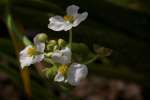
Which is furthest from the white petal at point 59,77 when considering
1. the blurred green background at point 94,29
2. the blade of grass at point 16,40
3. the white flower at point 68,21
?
the blurred green background at point 94,29

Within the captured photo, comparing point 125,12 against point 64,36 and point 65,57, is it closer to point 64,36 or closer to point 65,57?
point 64,36

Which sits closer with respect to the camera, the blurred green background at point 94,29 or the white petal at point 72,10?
the white petal at point 72,10

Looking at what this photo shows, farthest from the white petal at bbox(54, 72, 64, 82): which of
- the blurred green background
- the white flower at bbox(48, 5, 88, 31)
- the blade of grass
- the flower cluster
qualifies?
the blurred green background

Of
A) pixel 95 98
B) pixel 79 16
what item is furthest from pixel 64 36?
pixel 95 98

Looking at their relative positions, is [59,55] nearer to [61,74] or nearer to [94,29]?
[61,74]

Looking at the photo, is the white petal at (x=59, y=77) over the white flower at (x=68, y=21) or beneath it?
beneath

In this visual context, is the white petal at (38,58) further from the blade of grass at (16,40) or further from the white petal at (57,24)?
the blade of grass at (16,40)

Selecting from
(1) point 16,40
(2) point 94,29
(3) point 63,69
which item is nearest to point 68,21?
(3) point 63,69

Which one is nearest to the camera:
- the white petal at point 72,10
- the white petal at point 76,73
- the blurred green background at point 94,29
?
the white petal at point 76,73
